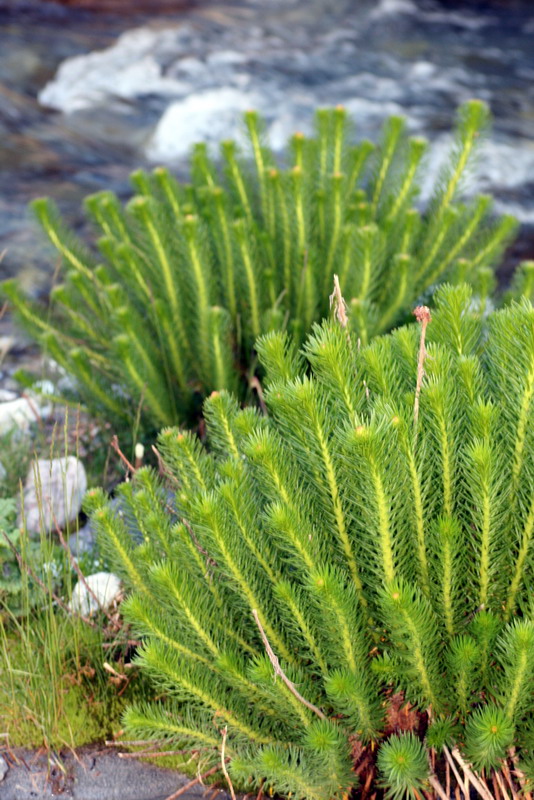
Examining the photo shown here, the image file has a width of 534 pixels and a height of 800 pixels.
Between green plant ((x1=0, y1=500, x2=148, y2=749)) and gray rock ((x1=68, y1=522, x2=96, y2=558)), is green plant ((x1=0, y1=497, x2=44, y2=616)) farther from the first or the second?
gray rock ((x1=68, y1=522, x2=96, y2=558))

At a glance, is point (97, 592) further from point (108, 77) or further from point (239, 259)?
point (108, 77)

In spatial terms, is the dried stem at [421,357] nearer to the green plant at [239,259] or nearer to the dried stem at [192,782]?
the dried stem at [192,782]

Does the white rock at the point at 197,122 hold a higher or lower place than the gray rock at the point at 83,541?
lower

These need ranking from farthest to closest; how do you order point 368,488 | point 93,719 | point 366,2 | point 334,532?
point 366,2, point 93,719, point 334,532, point 368,488

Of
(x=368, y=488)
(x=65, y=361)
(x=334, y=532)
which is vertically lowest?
(x=65, y=361)

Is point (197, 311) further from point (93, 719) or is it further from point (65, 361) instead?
point (93, 719)

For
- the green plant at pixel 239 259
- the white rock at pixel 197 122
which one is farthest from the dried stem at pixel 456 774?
the white rock at pixel 197 122

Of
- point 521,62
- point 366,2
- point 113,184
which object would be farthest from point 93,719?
point 366,2
